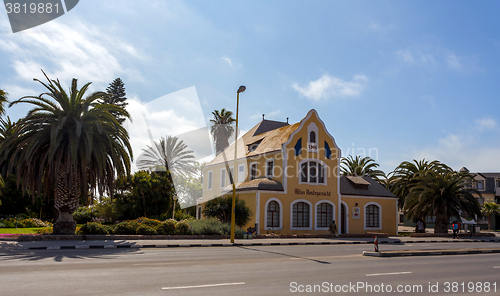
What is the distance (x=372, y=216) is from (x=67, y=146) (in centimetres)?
2927

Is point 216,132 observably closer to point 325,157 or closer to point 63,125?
point 325,157

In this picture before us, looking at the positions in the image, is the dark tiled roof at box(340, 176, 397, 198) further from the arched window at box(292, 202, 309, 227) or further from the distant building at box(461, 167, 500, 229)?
the distant building at box(461, 167, 500, 229)

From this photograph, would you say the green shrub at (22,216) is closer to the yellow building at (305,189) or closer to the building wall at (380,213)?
the yellow building at (305,189)

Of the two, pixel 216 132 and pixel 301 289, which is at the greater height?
pixel 216 132

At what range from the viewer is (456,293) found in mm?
8758

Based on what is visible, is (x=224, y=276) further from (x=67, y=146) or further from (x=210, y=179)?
(x=210, y=179)

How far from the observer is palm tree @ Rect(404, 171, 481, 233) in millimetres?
38250

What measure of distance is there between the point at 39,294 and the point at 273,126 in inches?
1571

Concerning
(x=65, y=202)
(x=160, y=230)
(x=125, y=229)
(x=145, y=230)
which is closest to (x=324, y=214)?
(x=160, y=230)

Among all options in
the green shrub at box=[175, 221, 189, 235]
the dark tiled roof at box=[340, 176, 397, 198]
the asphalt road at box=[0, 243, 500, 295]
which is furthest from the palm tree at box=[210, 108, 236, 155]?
the asphalt road at box=[0, 243, 500, 295]

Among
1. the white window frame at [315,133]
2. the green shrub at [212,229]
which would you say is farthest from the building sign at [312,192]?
the green shrub at [212,229]

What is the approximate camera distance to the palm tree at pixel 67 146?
21625 mm

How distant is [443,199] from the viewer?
1513 inches

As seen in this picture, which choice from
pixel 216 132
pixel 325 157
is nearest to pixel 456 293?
pixel 325 157
